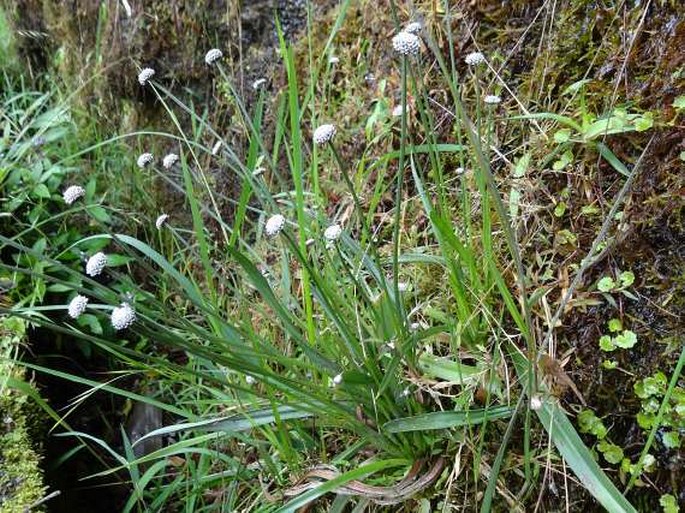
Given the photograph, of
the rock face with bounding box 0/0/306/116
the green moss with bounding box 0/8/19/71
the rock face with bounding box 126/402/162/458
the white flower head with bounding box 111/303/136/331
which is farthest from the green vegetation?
the green moss with bounding box 0/8/19/71

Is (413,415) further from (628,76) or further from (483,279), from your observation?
(628,76)

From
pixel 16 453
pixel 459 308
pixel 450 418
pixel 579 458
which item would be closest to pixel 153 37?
pixel 16 453

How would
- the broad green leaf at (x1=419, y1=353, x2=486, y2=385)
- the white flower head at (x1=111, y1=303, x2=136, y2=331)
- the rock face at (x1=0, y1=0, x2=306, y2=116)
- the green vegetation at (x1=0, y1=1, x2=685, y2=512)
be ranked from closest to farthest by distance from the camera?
the white flower head at (x1=111, y1=303, x2=136, y2=331)
the green vegetation at (x1=0, y1=1, x2=685, y2=512)
the broad green leaf at (x1=419, y1=353, x2=486, y2=385)
the rock face at (x1=0, y1=0, x2=306, y2=116)

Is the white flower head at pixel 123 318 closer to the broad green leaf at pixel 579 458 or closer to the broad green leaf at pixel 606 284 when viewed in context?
the broad green leaf at pixel 579 458

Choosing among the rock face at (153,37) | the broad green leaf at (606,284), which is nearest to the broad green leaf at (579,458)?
the broad green leaf at (606,284)

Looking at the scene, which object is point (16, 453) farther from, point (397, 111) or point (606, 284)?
point (606, 284)

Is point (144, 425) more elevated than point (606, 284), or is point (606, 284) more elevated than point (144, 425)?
point (606, 284)

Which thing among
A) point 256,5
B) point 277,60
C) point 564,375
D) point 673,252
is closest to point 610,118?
point 673,252

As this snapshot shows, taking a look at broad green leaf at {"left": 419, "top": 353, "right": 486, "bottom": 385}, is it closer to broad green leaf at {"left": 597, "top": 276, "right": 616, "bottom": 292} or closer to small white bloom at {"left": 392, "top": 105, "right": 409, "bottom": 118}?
broad green leaf at {"left": 597, "top": 276, "right": 616, "bottom": 292}
